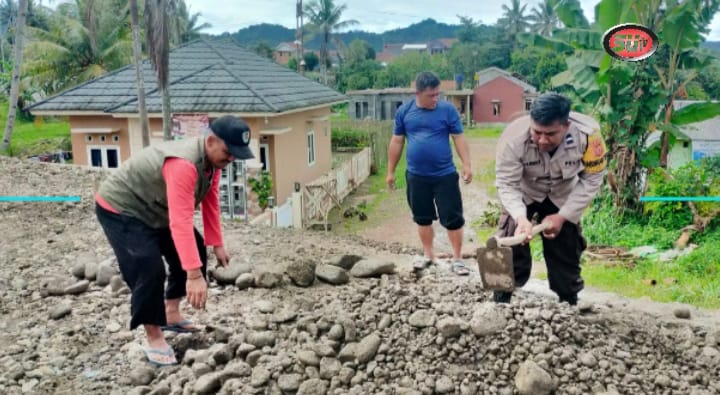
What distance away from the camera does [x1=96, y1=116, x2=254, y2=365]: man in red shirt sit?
3.22 meters

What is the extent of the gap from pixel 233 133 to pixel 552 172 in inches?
73.1

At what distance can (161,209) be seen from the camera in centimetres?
345

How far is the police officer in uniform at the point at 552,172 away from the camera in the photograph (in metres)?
3.68

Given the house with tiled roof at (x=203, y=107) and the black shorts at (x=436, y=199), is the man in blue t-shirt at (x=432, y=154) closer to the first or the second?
the black shorts at (x=436, y=199)

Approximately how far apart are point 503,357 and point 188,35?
4210 cm

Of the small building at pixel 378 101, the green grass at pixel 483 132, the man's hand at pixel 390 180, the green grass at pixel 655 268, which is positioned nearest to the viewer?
the man's hand at pixel 390 180

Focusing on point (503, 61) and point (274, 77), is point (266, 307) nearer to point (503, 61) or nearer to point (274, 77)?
point (274, 77)

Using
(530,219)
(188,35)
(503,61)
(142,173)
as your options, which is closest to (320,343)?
(142,173)

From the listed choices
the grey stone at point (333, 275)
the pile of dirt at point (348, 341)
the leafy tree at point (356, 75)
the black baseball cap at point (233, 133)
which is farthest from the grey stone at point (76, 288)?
the leafy tree at point (356, 75)

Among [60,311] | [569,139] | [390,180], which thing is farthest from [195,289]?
[390,180]

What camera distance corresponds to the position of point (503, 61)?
5453cm

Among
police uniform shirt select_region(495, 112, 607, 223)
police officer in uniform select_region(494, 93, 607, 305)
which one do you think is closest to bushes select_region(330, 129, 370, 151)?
police officer in uniform select_region(494, 93, 607, 305)

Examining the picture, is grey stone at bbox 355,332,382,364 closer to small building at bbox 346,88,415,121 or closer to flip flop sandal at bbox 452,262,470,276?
flip flop sandal at bbox 452,262,470,276

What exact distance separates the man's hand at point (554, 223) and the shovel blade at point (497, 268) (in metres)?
0.36
